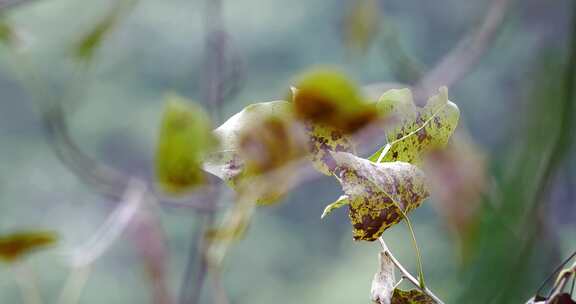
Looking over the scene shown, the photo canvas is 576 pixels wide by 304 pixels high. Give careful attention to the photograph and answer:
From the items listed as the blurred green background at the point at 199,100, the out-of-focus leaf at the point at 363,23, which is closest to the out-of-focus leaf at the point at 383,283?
the out-of-focus leaf at the point at 363,23

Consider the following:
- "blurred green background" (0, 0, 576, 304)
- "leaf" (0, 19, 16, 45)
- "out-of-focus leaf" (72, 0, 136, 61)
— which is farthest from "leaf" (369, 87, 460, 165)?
"blurred green background" (0, 0, 576, 304)

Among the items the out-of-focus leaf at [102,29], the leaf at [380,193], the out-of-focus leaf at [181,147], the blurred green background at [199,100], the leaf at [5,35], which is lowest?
the leaf at [380,193]

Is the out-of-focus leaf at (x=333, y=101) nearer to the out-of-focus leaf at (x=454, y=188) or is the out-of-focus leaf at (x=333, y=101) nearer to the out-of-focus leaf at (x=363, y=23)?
the out-of-focus leaf at (x=454, y=188)

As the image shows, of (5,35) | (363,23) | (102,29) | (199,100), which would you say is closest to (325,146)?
(102,29)

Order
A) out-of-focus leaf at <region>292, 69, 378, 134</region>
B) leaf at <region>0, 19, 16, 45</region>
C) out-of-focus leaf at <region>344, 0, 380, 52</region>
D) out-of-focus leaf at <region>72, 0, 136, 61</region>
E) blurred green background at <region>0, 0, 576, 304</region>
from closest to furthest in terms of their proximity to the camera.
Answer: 1. out-of-focus leaf at <region>292, 69, 378, 134</region>
2. out-of-focus leaf at <region>72, 0, 136, 61</region>
3. leaf at <region>0, 19, 16, 45</region>
4. out-of-focus leaf at <region>344, 0, 380, 52</region>
5. blurred green background at <region>0, 0, 576, 304</region>

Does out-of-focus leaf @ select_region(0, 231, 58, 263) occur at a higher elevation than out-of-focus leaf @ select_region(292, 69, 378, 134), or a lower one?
higher

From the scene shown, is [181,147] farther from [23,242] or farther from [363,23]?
[363,23]

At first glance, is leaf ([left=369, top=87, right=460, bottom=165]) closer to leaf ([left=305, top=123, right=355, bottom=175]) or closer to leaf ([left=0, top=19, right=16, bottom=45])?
leaf ([left=305, top=123, right=355, bottom=175])
